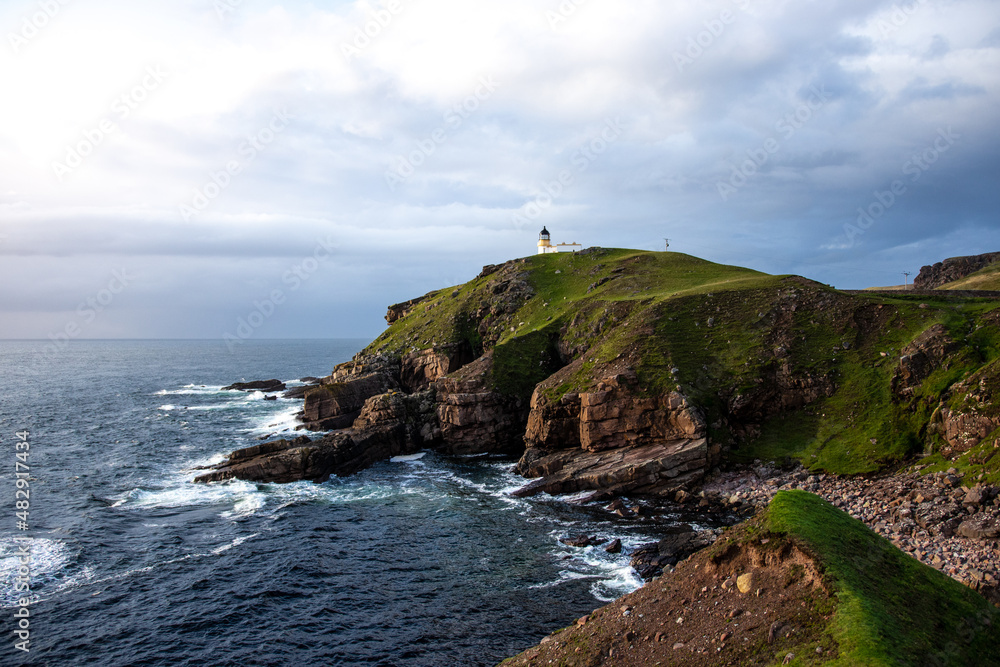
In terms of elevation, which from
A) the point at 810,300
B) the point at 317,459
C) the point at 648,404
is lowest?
the point at 317,459

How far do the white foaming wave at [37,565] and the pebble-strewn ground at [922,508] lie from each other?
4557 cm

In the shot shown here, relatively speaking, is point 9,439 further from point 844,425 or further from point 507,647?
point 844,425

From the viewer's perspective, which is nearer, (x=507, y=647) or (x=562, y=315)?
(x=507, y=647)

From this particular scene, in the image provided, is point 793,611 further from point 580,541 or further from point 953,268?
point 953,268

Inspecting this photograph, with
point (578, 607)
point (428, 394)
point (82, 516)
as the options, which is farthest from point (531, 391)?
point (82, 516)

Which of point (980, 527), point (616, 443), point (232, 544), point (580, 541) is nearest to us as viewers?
point (980, 527)

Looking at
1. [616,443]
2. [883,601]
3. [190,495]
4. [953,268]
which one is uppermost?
[953,268]

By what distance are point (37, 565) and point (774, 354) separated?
203 feet

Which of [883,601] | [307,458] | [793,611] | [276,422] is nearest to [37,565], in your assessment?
[307,458]

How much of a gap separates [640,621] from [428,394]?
5409cm

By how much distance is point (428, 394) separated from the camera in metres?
70.9

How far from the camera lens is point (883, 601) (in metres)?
16.4

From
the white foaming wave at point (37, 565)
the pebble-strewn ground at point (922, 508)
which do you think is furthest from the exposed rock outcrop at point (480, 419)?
the white foaming wave at point (37, 565)

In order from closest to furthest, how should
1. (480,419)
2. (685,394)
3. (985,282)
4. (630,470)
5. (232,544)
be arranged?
(232,544)
(630,470)
(685,394)
(480,419)
(985,282)
